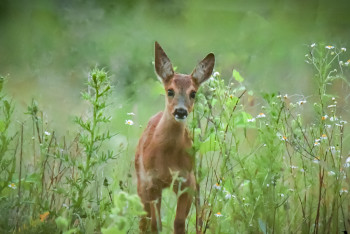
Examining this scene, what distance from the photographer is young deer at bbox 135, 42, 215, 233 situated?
1.28 meters

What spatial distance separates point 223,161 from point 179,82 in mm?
194

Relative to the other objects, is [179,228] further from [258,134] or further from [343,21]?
[343,21]

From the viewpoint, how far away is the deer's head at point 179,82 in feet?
4.13

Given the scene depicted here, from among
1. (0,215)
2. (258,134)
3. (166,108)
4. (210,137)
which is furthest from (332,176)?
(0,215)

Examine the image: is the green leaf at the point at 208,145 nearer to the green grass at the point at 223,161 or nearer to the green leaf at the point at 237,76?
the green grass at the point at 223,161

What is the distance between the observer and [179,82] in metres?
1.28

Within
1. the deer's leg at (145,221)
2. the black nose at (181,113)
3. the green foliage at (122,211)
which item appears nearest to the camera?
the green foliage at (122,211)

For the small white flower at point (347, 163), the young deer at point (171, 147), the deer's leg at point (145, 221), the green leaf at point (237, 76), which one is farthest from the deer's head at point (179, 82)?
the small white flower at point (347, 163)

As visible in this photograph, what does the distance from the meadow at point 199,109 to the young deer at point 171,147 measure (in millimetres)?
28

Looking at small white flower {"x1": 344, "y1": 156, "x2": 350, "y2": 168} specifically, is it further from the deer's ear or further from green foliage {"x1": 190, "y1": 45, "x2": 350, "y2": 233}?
the deer's ear

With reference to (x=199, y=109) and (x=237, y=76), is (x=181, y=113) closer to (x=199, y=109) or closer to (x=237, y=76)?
(x=199, y=109)

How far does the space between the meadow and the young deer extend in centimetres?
3

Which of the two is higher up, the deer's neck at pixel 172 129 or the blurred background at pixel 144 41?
the blurred background at pixel 144 41

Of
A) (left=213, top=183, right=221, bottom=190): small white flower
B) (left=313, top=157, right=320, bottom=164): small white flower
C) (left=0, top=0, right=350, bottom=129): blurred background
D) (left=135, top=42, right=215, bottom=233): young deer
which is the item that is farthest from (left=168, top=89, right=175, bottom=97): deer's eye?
(left=313, top=157, right=320, bottom=164): small white flower
